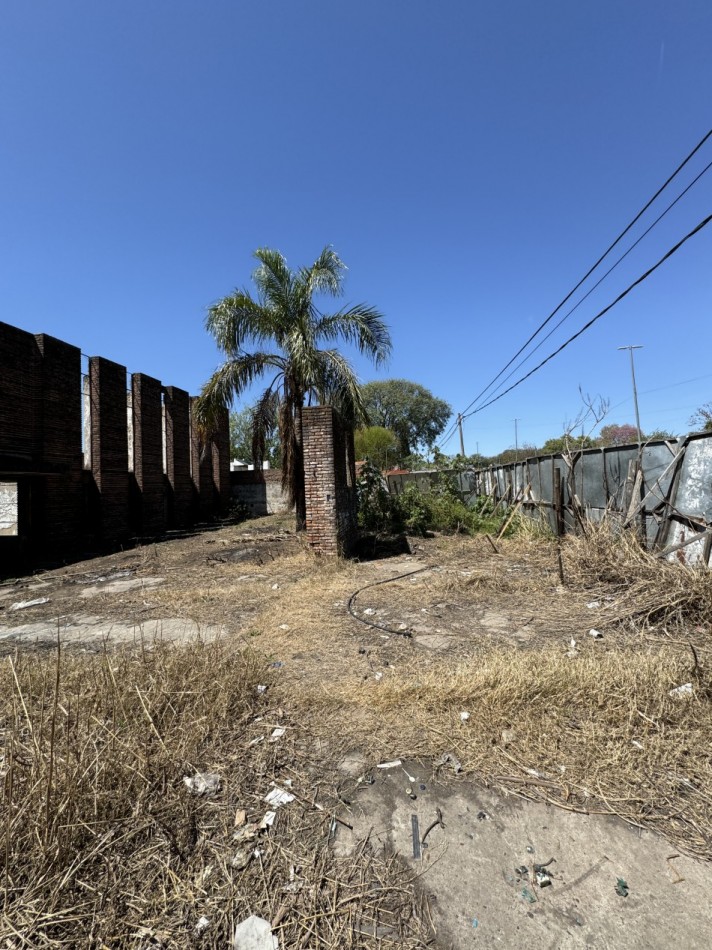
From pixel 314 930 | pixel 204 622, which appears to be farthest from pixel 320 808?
pixel 204 622

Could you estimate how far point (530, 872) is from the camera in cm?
158

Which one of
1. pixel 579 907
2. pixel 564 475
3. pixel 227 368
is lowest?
pixel 579 907

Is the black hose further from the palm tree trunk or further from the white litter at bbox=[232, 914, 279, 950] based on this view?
the palm tree trunk

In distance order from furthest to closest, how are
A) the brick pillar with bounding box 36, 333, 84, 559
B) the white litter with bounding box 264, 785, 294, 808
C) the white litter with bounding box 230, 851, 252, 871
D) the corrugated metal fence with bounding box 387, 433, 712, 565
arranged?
the brick pillar with bounding box 36, 333, 84, 559
the corrugated metal fence with bounding box 387, 433, 712, 565
the white litter with bounding box 264, 785, 294, 808
the white litter with bounding box 230, 851, 252, 871

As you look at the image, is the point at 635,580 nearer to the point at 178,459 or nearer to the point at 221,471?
the point at 178,459

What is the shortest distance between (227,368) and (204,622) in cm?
678

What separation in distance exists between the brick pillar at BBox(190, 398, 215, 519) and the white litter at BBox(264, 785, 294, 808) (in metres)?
16.6

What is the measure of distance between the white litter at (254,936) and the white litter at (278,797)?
0.50 metres

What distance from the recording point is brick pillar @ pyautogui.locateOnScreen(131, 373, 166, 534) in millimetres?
14281

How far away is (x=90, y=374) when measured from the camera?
1259 cm

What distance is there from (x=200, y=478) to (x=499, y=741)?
17331 mm

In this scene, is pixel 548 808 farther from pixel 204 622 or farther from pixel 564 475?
pixel 564 475

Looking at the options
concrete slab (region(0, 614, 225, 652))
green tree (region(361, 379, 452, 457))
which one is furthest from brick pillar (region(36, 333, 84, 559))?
green tree (region(361, 379, 452, 457))

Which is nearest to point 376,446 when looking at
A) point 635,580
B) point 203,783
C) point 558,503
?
point 558,503
